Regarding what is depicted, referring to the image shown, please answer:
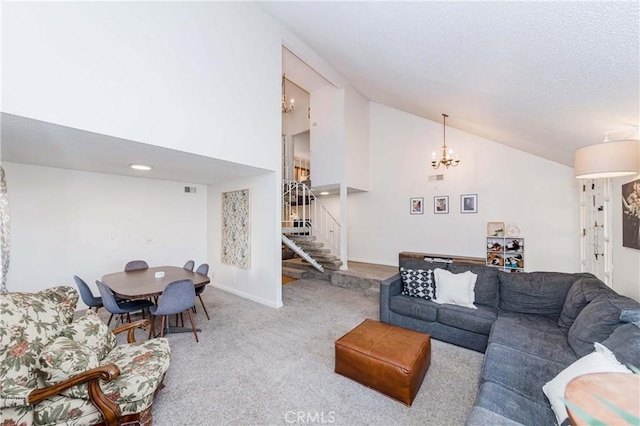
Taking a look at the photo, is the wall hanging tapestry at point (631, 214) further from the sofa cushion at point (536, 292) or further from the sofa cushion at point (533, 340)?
the sofa cushion at point (533, 340)

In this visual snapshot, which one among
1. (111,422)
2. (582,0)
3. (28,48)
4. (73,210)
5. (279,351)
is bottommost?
(279,351)

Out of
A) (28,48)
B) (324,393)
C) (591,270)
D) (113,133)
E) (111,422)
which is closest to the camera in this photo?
(111,422)

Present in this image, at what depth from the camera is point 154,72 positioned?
274 centimetres

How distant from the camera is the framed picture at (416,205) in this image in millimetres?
6336

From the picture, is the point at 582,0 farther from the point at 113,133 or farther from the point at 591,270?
the point at 591,270

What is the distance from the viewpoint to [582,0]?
130 centimetres

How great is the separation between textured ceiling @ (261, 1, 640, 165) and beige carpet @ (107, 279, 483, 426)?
2.61 meters

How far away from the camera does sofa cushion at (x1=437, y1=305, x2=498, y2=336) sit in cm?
271

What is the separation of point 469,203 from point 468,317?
3.71 m

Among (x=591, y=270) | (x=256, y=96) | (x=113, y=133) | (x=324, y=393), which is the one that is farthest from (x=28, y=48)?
(x=591, y=270)

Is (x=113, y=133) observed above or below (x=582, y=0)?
below

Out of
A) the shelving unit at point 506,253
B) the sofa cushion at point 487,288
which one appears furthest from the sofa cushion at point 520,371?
the shelving unit at point 506,253

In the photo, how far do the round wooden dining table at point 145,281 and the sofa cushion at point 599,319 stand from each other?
3914 mm

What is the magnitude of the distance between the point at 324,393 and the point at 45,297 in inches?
96.1
